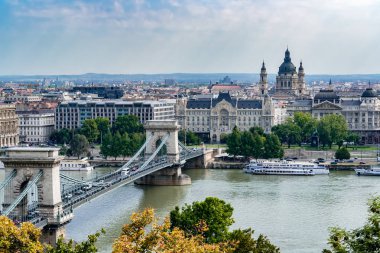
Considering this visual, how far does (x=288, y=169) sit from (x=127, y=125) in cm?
1654

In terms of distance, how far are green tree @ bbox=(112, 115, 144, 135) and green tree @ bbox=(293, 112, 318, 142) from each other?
29.9ft

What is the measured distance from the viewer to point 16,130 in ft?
166

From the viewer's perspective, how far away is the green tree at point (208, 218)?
59.9 feet

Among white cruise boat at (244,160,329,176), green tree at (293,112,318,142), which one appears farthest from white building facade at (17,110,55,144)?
white cruise boat at (244,160,329,176)

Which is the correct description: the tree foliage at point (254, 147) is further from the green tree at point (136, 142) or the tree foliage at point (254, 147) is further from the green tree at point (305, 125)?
the green tree at point (305, 125)

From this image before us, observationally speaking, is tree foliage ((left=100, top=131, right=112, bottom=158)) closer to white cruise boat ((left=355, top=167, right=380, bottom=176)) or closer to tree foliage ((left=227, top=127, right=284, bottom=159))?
tree foliage ((left=227, top=127, right=284, bottom=159))

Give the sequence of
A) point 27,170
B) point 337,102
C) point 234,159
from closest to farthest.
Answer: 1. point 27,170
2. point 234,159
3. point 337,102

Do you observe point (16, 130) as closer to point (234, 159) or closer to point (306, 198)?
point (234, 159)

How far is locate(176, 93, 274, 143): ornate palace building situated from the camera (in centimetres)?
5644

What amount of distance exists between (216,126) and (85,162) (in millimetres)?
17178

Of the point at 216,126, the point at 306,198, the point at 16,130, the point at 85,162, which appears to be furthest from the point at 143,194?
the point at 216,126

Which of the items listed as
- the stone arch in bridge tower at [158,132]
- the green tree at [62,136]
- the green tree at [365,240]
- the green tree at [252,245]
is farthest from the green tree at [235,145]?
the green tree at [365,240]

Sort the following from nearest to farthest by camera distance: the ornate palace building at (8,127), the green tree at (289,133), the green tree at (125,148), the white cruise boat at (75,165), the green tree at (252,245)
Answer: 1. the green tree at (252,245)
2. the white cruise boat at (75,165)
3. the green tree at (125,148)
4. the ornate palace building at (8,127)
5. the green tree at (289,133)

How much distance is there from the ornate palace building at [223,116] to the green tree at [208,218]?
3699 cm
